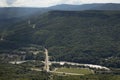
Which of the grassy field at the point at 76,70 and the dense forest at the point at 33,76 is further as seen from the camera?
the grassy field at the point at 76,70

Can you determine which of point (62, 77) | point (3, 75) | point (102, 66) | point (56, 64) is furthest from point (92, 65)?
point (3, 75)

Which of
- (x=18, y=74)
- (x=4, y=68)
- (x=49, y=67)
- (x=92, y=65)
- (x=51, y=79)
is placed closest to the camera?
(x=51, y=79)

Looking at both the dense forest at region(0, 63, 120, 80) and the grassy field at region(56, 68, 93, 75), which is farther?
the grassy field at region(56, 68, 93, 75)

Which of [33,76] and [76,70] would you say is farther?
[76,70]

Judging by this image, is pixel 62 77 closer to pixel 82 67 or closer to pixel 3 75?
pixel 3 75

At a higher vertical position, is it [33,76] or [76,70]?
[33,76]

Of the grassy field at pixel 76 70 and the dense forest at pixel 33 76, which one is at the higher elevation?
the dense forest at pixel 33 76

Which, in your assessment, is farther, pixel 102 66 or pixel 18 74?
pixel 102 66

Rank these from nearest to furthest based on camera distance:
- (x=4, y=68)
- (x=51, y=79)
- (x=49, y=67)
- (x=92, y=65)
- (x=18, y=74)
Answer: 1. (x=51, y=79)
2. (x=18, y=74)
3. (x=4, y=68)
4. (x=49, y=67)
5. (x=92, y=65)

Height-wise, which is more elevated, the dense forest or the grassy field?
the dense forest

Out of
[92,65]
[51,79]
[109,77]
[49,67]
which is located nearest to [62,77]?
[51,79]
